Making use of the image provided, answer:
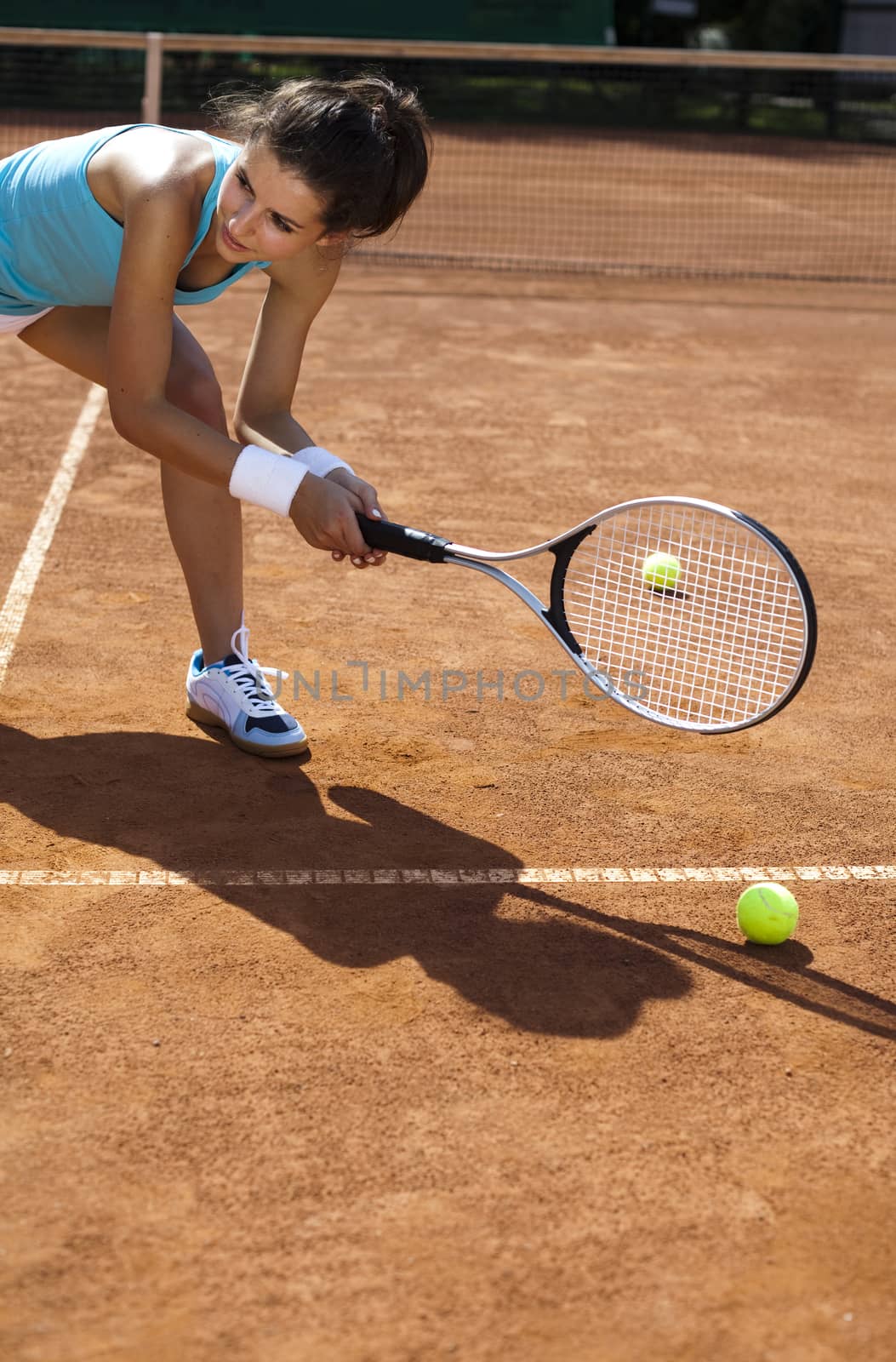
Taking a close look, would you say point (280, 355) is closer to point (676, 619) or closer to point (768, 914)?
point (676, 619)

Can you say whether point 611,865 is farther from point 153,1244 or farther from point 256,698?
point 153,1244

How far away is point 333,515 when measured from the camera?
2814 millimetres

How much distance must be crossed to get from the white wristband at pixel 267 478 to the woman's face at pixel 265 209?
15.1 inches

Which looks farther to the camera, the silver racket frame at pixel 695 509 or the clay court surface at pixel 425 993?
the silver racket frame at pixel 695 509

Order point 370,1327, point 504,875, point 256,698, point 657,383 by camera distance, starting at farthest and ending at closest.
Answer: point 657,383
point 256,698
point 504,875
point 370,1327

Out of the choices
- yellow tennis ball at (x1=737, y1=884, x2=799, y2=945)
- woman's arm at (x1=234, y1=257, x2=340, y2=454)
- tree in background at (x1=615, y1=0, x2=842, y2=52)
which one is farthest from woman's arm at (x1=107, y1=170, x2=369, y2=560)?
tree in background at (x1=615, y1=0, x2=842, y2=52)

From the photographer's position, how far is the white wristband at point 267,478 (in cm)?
284

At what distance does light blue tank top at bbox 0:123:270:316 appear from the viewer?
2992mm

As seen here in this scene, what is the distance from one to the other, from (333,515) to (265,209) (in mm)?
572

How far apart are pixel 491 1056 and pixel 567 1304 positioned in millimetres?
534

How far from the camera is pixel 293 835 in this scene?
3080 mm

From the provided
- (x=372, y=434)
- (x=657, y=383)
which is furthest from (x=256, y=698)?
(x=657, y=383)

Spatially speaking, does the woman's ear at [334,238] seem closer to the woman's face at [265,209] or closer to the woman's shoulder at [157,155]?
the woman's face at [265,209]

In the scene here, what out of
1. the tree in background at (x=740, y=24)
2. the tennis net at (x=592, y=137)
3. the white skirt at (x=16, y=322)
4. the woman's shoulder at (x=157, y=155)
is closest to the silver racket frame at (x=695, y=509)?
the woman's shoulder at (x=157, y=155)
